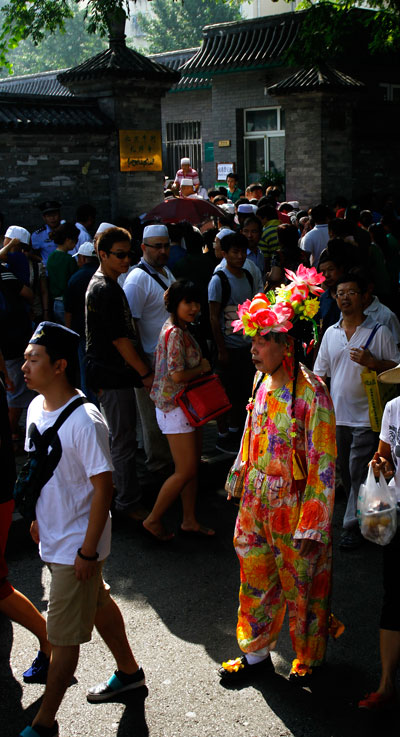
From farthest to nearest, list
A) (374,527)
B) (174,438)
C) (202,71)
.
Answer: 1. (202,71)
2. (174,438)
3. (374,527)

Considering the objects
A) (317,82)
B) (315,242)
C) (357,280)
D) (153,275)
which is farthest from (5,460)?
(317,82)

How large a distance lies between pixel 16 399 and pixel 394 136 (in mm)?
15233

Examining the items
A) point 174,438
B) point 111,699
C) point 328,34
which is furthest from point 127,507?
point 328,34

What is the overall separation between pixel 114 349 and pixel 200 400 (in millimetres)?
709

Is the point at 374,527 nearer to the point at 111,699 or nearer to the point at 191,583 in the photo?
the point at 111,699

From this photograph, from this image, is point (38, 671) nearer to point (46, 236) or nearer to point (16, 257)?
point (16, 257)

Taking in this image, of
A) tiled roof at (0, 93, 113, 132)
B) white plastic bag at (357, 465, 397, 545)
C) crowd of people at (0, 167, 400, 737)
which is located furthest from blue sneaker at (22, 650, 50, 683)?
tiled roof at (0, 93, 113, 132)

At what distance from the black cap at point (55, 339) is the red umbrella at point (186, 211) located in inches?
286

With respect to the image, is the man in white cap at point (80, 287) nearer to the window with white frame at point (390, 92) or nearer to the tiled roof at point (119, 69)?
the tiled roof at point (119, 69)

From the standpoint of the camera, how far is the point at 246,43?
71.1ft

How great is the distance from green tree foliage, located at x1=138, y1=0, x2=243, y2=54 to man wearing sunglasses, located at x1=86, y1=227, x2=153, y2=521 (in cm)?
4793

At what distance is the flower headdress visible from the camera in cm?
411

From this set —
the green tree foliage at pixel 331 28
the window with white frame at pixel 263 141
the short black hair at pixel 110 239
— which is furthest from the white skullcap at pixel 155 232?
the window with white frame at pixel 263 141

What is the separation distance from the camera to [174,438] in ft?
18.9
